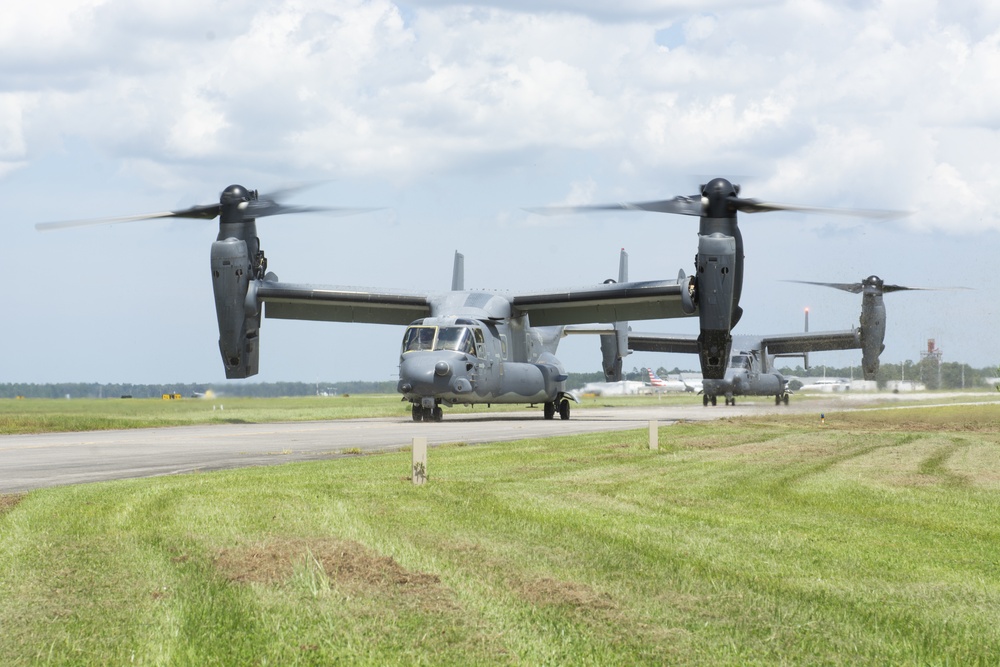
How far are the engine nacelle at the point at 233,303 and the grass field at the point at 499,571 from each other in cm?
2263

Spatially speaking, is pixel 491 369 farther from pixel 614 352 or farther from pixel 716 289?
pixel 614 352

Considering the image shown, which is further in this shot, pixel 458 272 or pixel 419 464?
pixel 458 272

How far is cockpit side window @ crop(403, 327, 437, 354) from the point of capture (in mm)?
36312

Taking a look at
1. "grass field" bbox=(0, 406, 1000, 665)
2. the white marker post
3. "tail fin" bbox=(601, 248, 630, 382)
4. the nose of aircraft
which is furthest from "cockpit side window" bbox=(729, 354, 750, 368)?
the white marker post

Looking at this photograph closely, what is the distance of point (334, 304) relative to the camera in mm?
43000

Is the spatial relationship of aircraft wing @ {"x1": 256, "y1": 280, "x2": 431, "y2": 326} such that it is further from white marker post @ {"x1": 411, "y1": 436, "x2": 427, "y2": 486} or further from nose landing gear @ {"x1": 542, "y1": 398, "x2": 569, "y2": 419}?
white marker post @ {"x1": 411, "y1": 436, "x2": 427, "y2": 486}

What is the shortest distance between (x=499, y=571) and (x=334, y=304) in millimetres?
35531

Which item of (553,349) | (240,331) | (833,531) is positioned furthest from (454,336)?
(833,531)

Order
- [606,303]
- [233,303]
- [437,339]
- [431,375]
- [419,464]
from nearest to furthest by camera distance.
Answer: [419,464]
[431,375]
[437,339]
[233,303]
[606,303]

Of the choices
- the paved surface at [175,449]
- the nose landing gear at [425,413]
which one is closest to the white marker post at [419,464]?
the paved surface at [175,449]

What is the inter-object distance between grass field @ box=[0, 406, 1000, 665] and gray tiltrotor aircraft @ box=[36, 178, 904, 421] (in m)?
20.2

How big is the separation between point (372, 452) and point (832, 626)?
16.4 meters

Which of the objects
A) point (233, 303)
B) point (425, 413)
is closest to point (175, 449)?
point (233, 303)

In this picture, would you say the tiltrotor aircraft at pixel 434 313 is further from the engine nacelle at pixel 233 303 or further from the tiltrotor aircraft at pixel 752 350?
the tiltrotor aircraft at pixel 752 350
